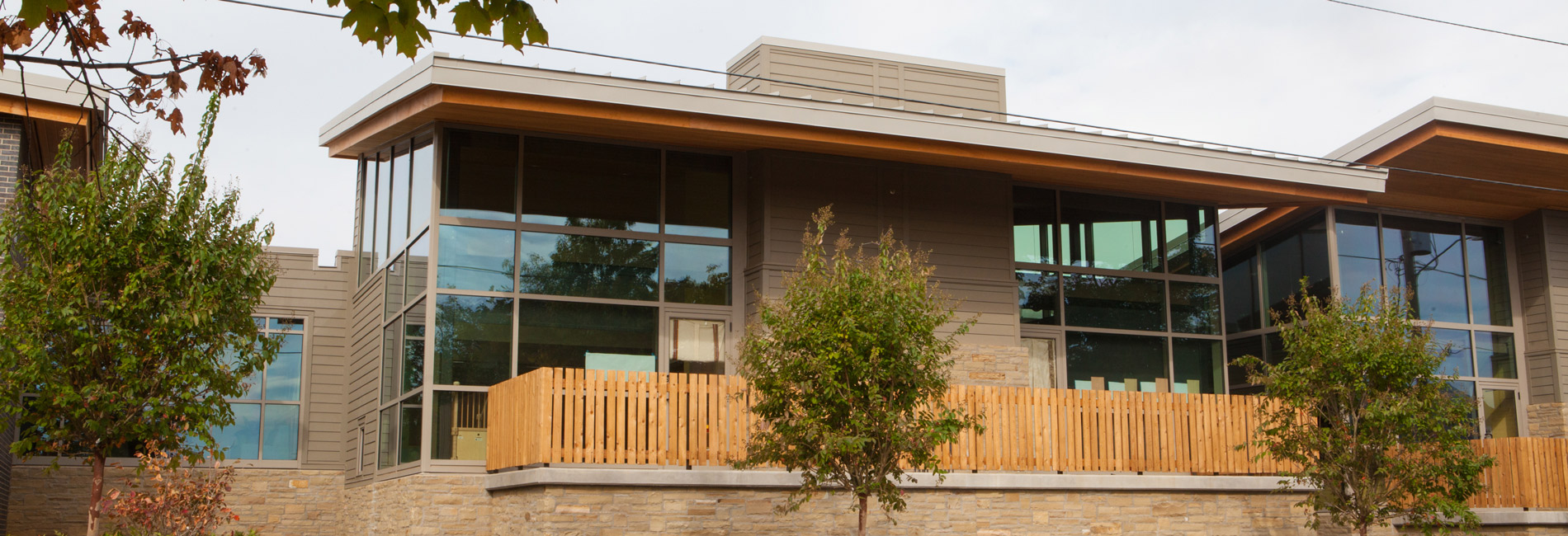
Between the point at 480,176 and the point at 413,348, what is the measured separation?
207 centimetres

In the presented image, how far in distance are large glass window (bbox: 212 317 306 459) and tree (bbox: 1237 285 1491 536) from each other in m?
12.5

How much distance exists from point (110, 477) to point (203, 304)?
275 inches

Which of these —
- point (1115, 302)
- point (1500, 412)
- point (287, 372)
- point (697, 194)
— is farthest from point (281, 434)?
point (1500, 412)

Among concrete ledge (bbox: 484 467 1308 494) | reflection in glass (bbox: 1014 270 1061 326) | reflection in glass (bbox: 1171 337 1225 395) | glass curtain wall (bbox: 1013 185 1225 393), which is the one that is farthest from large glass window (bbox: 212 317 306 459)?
reflection in glass (bbox: 1171 337 1225 395)

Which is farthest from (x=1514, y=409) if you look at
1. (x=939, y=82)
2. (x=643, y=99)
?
(x=643, y=99)

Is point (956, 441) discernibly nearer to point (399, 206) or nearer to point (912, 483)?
point (912, 483)

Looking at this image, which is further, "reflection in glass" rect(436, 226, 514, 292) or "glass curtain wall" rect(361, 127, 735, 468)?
"reflection in glass" rect(436, 226, 514, 292)

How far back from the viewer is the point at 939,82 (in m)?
17.1

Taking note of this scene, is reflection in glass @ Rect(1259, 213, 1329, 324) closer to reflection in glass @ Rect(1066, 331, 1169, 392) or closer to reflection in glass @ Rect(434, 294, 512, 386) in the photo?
reflection in glass @ Rect(1066, 331, 1169, 392)

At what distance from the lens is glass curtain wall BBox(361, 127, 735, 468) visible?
1394cm

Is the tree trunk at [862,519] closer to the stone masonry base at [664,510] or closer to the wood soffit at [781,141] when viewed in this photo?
the stone masonry base at [664,510]

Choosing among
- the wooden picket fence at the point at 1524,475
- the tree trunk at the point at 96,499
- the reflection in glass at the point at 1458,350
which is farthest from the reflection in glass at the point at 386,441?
the reflection in glass at the point at 1458,350

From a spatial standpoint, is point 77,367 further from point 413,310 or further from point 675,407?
point 675,407

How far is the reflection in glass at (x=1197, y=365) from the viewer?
17422 mm
